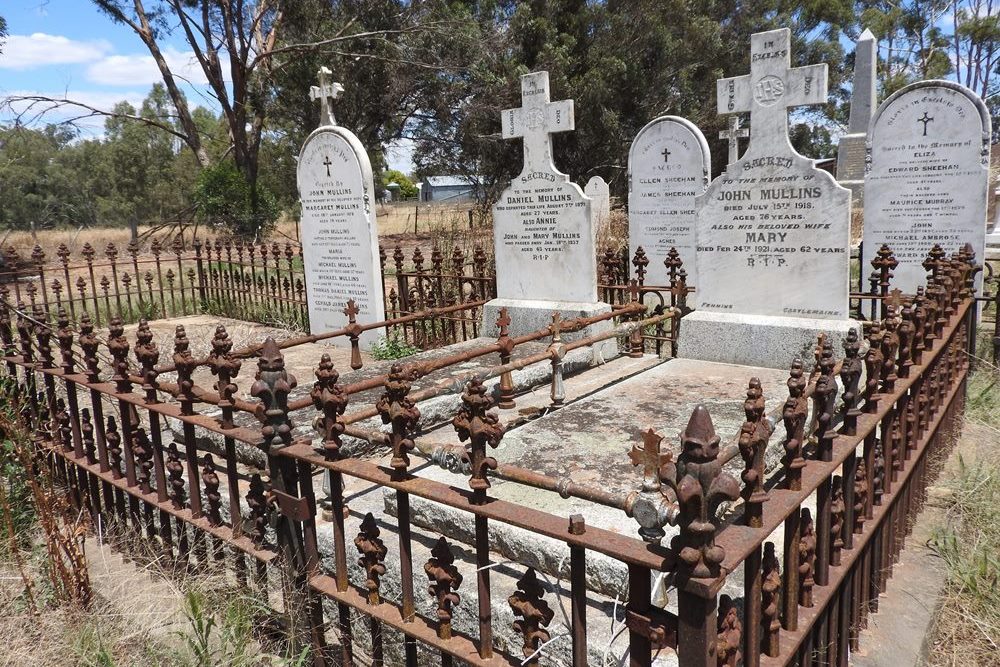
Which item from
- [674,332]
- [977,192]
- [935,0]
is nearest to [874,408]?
[674,332]

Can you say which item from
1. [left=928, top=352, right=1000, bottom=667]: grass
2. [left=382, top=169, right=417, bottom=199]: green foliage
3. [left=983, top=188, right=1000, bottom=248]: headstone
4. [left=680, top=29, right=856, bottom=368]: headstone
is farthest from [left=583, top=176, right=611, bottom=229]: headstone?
[left=382, top=169, right=417, bottom=199]: green foliage

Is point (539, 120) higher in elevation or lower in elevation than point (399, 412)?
higher

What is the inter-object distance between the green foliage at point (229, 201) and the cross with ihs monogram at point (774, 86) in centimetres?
1757

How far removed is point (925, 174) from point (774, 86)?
3220 millimetres

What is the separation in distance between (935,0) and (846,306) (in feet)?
152

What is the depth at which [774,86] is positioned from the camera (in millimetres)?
5391

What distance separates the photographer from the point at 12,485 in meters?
4.00

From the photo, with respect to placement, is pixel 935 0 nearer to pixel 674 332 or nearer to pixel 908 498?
pixel 674 332

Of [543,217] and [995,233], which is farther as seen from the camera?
[995,233]

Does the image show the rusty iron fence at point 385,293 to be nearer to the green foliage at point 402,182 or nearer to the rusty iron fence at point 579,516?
the rusty iron fence at point 579,516

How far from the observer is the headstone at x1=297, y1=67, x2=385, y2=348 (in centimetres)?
789

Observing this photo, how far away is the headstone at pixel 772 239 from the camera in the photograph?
529 centimetres

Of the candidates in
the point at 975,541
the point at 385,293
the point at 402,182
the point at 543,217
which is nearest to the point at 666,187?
the point at 543,217

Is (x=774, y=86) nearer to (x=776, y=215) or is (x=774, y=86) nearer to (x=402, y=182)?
(x=776, y=215)
